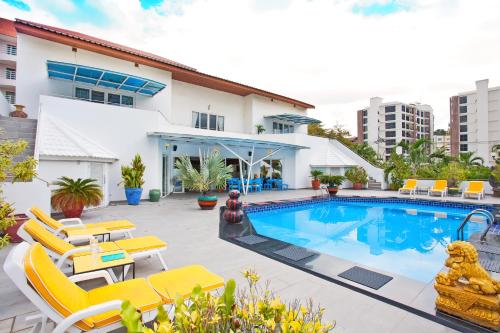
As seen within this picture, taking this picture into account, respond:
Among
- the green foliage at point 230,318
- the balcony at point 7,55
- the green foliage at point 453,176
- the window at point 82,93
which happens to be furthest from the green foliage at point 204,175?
the balcony at point 7,55

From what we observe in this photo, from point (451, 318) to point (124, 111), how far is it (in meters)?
13.6

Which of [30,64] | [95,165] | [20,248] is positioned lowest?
[20,248]

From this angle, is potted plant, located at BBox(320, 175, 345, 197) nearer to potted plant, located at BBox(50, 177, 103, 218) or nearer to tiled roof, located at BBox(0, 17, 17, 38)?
potted plant, located at BBox(50, 177, 103, 218)

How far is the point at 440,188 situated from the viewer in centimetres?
1509

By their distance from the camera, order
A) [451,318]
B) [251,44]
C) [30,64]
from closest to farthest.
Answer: [451,318]
[30,64]
[251,44]

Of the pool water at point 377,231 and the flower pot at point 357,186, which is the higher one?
the flower pot at point 357,186

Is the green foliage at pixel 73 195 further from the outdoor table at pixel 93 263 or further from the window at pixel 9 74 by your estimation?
the window at pixel 9 74

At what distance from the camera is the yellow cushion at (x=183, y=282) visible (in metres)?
2.65

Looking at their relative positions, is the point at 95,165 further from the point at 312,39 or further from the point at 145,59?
the point at 312,39

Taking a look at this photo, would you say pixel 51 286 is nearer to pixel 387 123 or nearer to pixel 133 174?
pixel 133 174

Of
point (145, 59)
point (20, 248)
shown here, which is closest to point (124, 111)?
point (145, 59)

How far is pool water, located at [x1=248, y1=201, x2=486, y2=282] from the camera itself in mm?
5895

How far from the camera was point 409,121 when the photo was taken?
67.4 meters

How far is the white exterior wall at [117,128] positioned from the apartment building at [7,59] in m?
21.7
